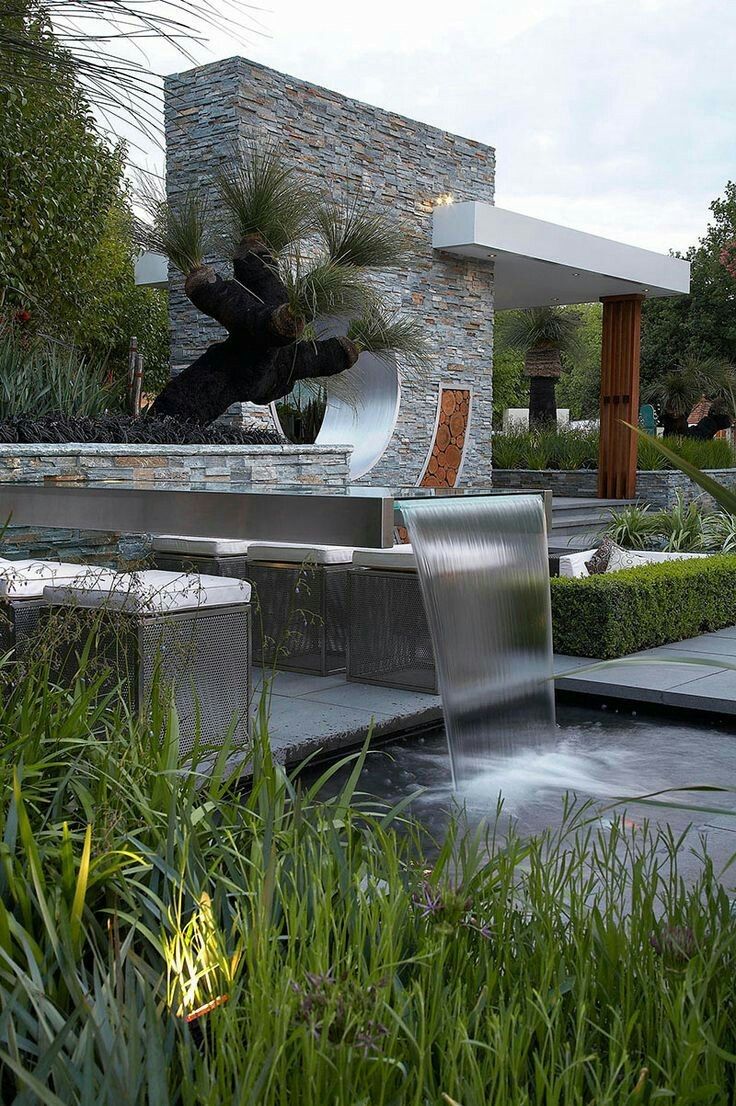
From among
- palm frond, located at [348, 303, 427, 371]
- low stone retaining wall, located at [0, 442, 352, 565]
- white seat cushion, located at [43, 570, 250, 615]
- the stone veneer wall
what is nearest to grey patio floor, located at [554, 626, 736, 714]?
low stone retaining wall, located at [0, 442, 352, 565]

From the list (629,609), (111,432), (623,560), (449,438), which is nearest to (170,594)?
(629,609)

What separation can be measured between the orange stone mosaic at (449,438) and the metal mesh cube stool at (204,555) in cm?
729

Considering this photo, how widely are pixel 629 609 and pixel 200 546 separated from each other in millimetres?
2505

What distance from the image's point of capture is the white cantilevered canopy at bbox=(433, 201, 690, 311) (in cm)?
1291

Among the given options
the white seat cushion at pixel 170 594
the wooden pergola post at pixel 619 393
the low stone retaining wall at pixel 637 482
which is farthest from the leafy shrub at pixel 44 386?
the wooden pergola post at pixel 619 393

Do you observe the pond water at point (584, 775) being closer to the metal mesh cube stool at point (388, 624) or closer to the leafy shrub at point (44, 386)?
the metal mesh cube stool at point (388, 624)

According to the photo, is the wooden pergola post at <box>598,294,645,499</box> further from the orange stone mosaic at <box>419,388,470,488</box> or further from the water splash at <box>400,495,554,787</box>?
the water splash at <box>400,495,554,787</box>

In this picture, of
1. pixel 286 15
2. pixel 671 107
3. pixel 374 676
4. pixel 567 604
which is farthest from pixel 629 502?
pixel 286 15

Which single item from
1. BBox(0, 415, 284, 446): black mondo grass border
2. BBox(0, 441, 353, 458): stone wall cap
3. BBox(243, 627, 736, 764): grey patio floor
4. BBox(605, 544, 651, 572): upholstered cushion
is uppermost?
BBox(0, 415, 284, 446): black mondo grass border

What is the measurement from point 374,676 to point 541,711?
88 centimetres

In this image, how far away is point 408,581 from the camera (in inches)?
219

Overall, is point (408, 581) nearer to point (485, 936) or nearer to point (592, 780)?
point (592, 780)

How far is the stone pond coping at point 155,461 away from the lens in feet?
20.7

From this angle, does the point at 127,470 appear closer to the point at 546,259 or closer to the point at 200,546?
the point at 200,546
